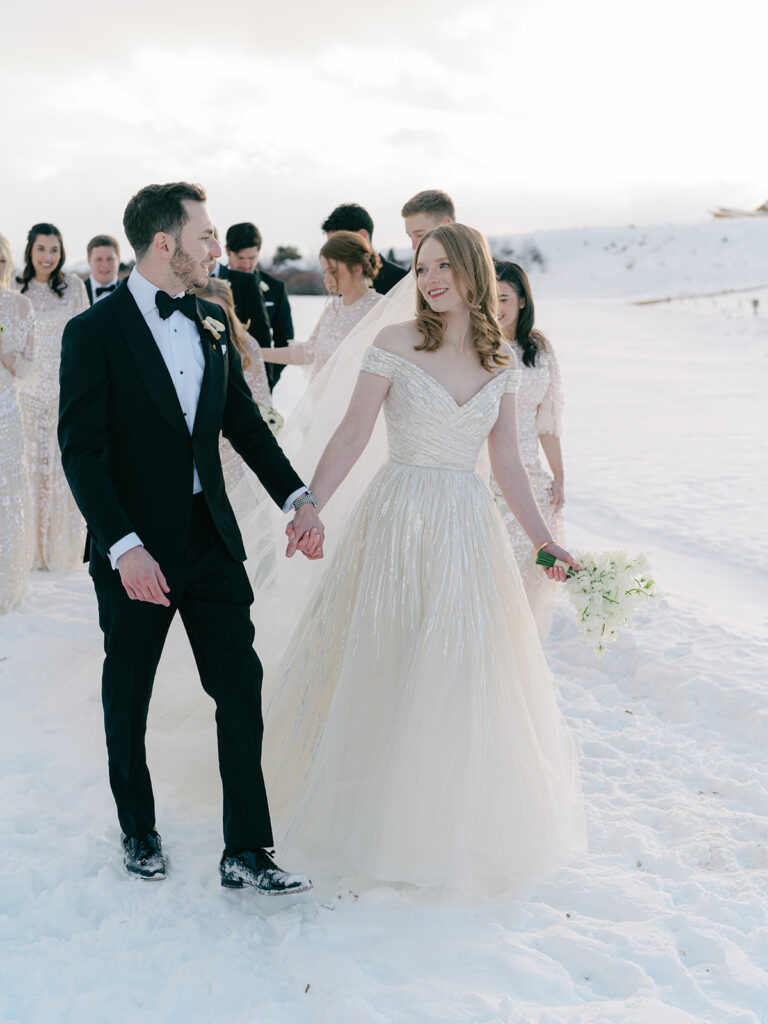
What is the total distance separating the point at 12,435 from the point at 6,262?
3.47 ft

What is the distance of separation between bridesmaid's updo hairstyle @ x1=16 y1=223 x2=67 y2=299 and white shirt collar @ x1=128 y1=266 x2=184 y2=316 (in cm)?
470

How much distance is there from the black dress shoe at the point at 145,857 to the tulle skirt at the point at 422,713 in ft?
1.34

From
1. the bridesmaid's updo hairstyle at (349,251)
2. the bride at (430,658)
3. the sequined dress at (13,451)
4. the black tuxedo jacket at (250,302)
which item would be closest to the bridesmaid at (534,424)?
the bridesmaid's updo hairstyle at (349,251)

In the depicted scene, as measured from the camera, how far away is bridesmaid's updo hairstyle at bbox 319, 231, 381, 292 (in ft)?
18.8

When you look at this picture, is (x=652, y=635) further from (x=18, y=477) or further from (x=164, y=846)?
A: (x=18, y=477)

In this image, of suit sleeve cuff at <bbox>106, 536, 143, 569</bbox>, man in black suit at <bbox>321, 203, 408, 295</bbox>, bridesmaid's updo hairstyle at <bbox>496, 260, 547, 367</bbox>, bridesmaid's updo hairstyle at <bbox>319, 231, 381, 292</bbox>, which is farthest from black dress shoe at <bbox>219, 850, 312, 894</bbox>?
man in black suit at <bbox>321, 203, 408, 295</bbox>

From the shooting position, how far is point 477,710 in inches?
130

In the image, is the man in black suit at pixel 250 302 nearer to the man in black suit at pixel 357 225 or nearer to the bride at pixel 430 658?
the man in black suit at pixel 357 225

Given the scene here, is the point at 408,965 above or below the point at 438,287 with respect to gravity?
below

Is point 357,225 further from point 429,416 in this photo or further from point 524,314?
point 429,416

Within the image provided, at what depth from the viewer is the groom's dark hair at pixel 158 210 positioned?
3.05 metres

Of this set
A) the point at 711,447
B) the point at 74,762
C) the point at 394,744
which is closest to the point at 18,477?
the point at 74,762

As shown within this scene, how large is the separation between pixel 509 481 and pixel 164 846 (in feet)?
5.96

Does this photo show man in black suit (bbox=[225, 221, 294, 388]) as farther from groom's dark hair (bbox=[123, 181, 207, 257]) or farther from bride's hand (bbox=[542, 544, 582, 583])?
groom's dark hair (bbox=[123, 181, 207, 257])
